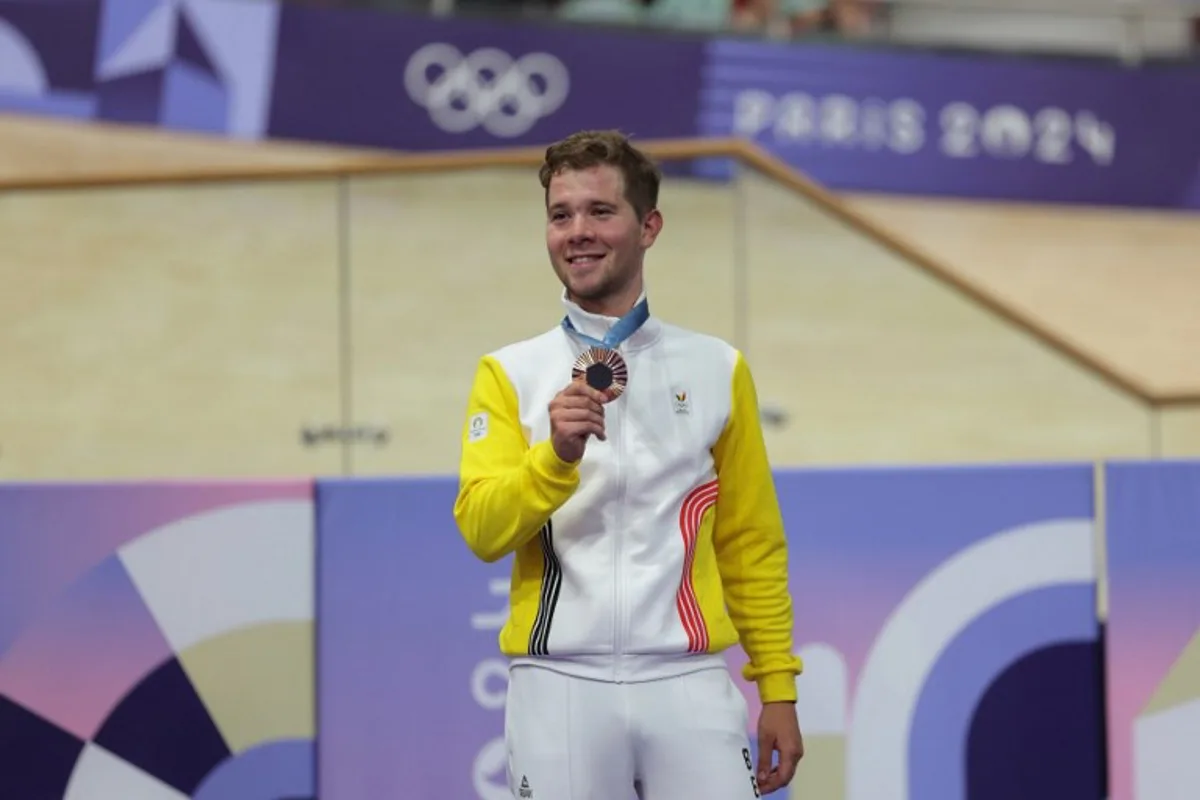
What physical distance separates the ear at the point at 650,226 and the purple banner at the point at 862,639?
1.07m

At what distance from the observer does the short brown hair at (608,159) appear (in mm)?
2357

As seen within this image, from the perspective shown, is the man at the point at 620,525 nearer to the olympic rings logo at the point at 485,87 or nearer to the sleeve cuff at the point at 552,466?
the sleeve cuff at the point at 552,466

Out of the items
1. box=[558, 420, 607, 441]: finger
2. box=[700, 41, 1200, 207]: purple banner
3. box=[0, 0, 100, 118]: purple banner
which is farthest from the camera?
box=[700, 41, 1200, 207]: purple banner

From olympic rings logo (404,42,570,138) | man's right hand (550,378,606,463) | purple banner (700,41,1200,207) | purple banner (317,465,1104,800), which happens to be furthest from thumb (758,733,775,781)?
purple banner (700,41,1200,207)

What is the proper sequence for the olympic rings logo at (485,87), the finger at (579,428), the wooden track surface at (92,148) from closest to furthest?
the finger at (579,428), the wooden track surface at (92,148), the olympic rings logo at (485,87)

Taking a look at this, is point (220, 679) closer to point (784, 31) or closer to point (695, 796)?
point (695, 796)

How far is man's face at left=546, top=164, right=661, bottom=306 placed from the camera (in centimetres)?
234

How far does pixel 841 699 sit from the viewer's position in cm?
339

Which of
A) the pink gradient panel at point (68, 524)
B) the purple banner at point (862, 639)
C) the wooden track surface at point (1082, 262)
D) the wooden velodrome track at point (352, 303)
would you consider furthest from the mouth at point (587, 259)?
the wooden track surface at point (1082, 262)

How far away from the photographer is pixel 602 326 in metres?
2.39

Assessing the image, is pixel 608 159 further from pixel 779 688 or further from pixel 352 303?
pixel 352 303

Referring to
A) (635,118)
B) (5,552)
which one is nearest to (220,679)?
(5,552)

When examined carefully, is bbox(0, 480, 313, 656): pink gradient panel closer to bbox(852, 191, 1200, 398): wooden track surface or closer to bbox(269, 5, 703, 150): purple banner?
bbox(269, 5, 703, 150): purple banner

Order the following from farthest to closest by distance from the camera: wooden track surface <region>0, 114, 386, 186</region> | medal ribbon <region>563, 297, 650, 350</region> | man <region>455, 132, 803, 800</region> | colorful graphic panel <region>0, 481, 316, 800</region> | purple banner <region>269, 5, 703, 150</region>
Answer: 1. purple banner <region>269, 5, 703, 150</region>
2. wooden track surface <region>0, 114, 386, 186</region>
3. colorful graphic panel <region>0, 481, 316, 800</region>
4. medal ribbon <region>563, 297, 650, 350</region>
5. man <region>455, 132, 803, 800</region>
